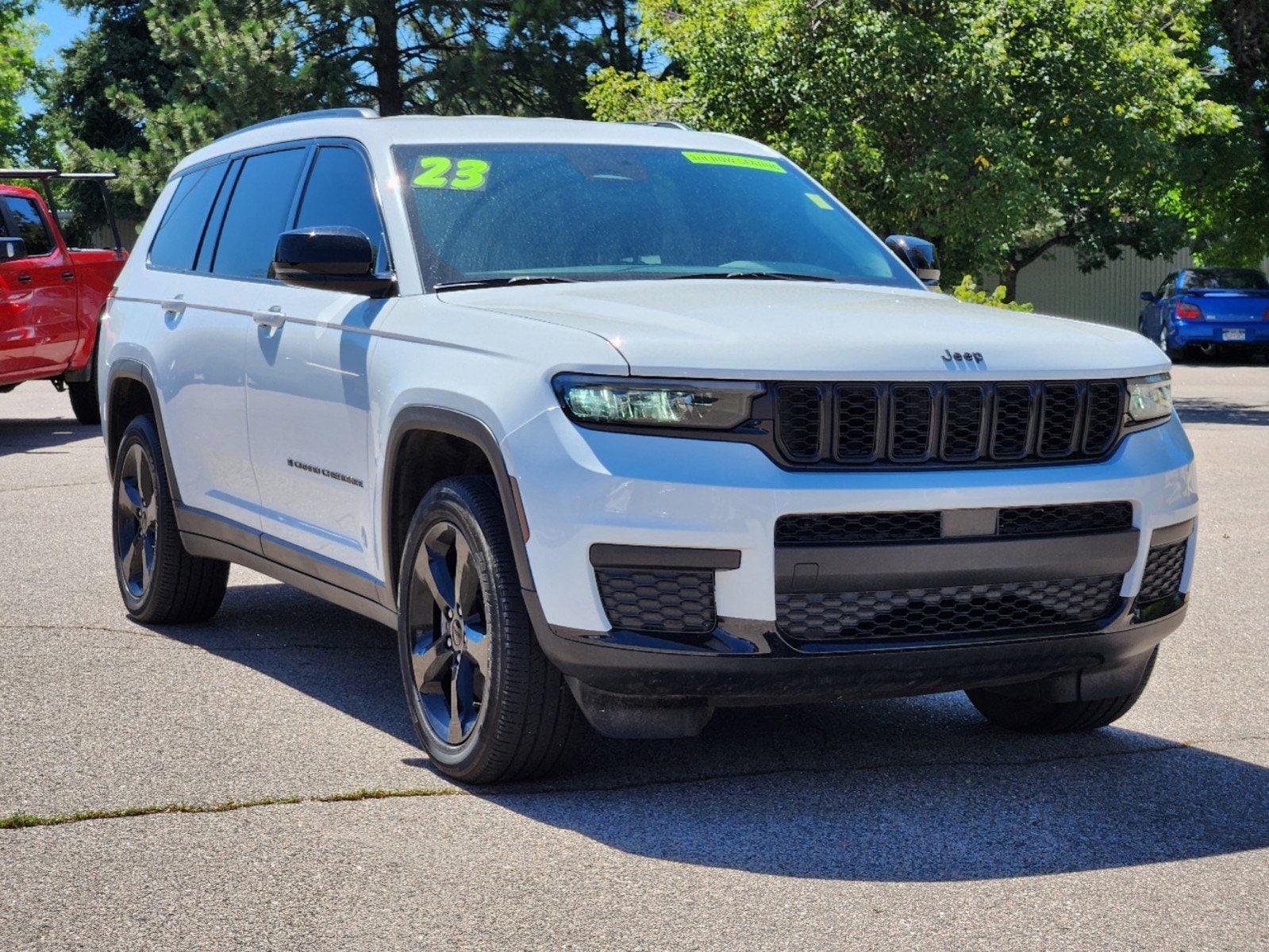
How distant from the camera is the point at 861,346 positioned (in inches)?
167

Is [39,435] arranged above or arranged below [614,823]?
below

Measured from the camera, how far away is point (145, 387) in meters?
7.05

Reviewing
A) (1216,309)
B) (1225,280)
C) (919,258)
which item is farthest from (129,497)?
(1225,280)

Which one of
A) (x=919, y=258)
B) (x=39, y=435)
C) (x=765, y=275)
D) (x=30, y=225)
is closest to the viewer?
(x=765, y=275)

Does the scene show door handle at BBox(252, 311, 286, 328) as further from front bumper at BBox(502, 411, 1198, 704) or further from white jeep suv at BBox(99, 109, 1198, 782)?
front bumper at BBox(502, 411, 1198, 704)

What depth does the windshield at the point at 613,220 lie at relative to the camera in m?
5.30

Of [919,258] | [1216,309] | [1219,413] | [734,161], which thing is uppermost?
[734,161]

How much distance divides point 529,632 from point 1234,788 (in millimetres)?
1982

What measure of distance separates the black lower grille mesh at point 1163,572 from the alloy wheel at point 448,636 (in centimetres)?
176

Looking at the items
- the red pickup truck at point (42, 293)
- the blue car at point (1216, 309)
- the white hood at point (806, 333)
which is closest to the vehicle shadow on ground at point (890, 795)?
the white hood at point (806, 333)

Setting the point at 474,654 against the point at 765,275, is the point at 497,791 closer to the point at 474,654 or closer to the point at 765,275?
the point at 474,654

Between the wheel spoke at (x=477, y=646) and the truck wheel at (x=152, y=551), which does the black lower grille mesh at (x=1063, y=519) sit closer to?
the wheel spoke at (x=477, y=646)

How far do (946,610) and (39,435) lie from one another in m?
13.8

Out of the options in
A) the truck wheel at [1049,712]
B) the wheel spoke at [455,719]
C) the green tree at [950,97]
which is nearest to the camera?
the wheel spoke at [455,719]
